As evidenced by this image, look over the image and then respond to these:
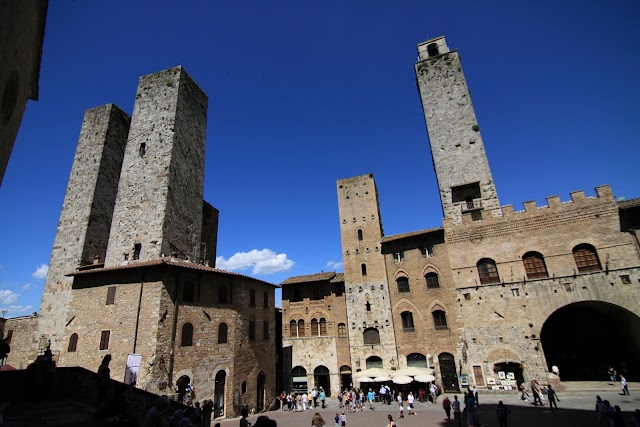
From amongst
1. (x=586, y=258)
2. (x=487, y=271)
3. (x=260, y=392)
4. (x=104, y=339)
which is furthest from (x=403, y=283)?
(x=104, y=339)

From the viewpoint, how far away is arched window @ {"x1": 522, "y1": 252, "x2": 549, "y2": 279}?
22.6 meters

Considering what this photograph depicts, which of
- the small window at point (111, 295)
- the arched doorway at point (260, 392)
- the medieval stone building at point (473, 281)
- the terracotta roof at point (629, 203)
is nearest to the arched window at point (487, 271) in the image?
the medieval stone building at point (473, 281)

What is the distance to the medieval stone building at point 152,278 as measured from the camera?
17062 millimetres

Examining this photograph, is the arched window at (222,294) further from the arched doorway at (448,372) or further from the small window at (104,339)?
the arched doorway at (448,372)

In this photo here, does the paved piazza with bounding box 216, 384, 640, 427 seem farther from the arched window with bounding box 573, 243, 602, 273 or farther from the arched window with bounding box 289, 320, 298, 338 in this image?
the arched window with bounding box 289, 320, 298, 338

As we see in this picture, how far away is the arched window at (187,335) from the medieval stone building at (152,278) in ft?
0.17

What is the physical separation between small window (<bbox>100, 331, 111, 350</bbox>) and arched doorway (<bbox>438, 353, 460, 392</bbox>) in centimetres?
2251

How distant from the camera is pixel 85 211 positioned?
942 inches

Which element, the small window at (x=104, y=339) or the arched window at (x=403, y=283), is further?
the arched window at (x=403, y=283)

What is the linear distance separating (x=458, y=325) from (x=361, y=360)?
8.78 metres

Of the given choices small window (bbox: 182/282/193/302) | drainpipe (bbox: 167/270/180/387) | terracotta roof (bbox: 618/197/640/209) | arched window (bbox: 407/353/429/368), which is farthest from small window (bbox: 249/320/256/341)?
terracotta roof (bbox: 618/197/640/209)

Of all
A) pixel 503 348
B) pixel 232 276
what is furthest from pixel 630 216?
pixel 232 276

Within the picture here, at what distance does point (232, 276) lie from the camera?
21.3 meters

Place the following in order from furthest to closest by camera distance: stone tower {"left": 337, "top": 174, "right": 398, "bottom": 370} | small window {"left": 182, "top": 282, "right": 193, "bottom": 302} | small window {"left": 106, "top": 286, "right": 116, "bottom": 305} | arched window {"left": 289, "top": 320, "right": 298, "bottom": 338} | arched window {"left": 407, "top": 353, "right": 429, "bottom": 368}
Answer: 1. arched window {"left": 289, "top": 320, "right": 298, "bottom": 338}
2. stone tower {"left": 337, "top": 174, "right": 398, "bottom": 370}
3. arched window {"left": 407, "top": 353, "right": 429, "bottom": 368}
4. small window {"left": 182, "top": 282, "right": 193, "bottom": 302}
5. small window {"left": 106, "top": 286, "right": 116, "bottom": 305}
